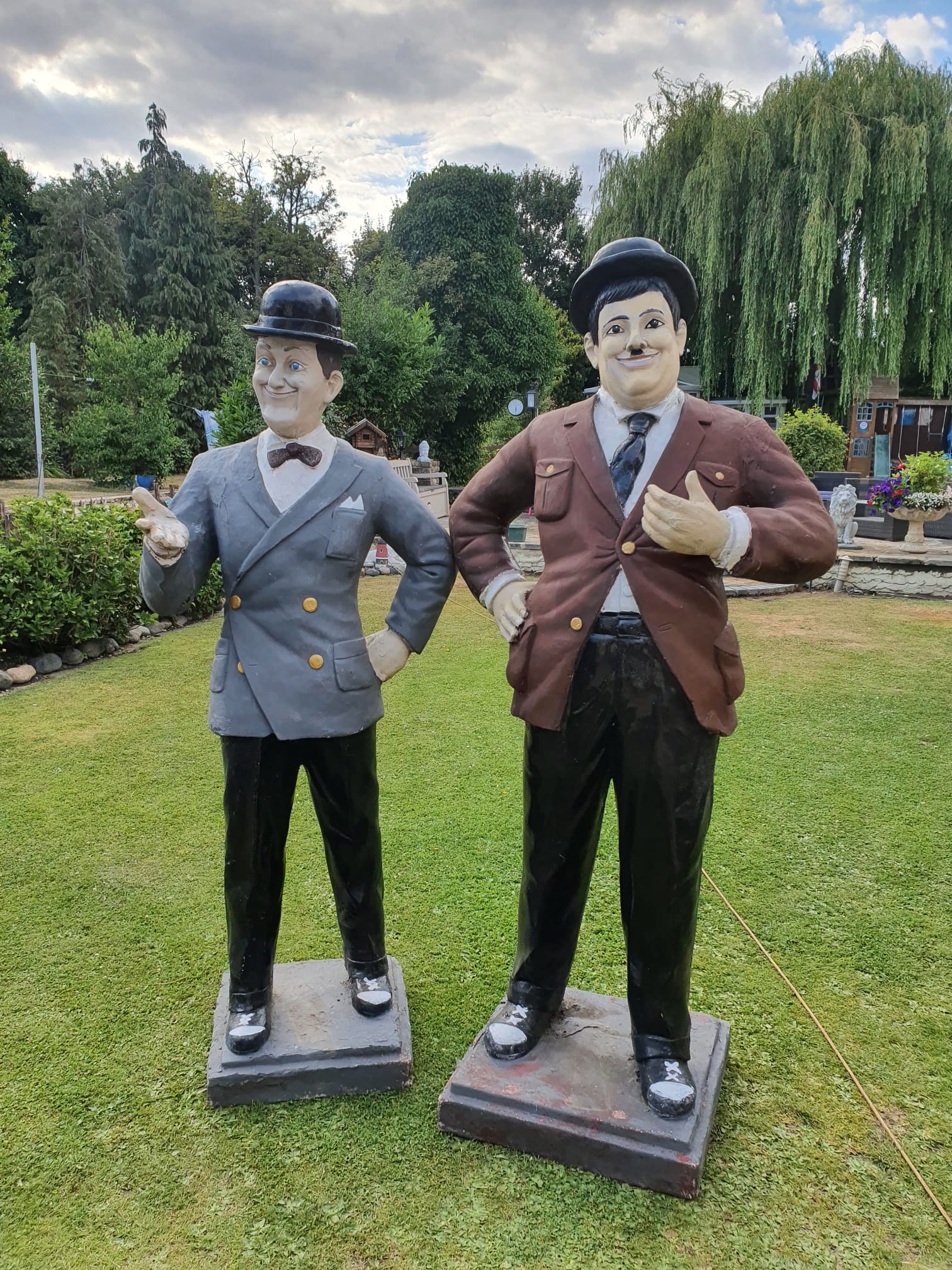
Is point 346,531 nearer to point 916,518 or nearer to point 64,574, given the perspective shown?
point 64,574

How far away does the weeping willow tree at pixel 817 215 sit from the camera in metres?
12.9

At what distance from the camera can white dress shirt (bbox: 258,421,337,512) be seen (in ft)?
7.43

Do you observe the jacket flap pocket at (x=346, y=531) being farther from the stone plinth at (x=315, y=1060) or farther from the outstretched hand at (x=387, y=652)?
the stone plinth at (x=315, y=1060)

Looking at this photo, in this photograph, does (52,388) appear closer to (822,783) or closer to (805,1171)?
(822,783)

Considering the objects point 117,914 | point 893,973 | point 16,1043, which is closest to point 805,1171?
point 893,973

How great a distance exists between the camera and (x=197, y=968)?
3.08 metres

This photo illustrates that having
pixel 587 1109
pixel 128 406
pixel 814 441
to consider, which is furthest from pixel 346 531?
pixel 128 406

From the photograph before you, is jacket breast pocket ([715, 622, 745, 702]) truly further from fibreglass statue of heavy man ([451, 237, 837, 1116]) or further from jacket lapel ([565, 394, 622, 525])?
jacket lapel ([565, 394, 622, 525])

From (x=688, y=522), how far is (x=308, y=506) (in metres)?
0.95

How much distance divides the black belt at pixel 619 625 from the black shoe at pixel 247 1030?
1420 millimetres

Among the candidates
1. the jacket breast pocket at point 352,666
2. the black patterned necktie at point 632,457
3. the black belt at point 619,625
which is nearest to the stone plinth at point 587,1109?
the jacket breast pocket at point 352,666

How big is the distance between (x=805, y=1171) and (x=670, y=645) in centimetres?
138

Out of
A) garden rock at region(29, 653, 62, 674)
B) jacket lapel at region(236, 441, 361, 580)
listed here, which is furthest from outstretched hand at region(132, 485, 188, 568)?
garden rock at region(29, 653, 62, 674)

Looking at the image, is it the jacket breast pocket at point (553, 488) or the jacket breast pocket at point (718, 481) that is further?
the jacket breast pocket at point (553, 488)
